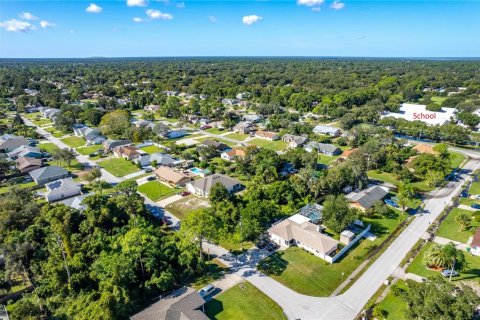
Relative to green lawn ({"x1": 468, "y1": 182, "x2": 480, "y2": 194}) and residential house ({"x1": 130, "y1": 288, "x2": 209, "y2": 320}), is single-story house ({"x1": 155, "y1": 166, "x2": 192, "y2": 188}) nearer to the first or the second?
residential house ({"x1": 130, "y1": 288, "x2": 209, "y2": 320})

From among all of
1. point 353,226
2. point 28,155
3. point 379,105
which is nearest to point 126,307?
point 353,226

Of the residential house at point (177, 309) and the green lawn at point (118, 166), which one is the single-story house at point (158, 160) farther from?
the residential house at point (177, 309)

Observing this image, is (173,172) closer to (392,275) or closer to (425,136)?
(392,275)

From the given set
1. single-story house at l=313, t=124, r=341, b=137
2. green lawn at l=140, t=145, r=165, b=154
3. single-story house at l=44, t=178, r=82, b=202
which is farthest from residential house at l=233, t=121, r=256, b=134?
single-story house at l=44, t=178, r=82, b=202

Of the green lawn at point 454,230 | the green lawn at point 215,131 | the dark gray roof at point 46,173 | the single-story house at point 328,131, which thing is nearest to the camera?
the green lawn at point 454,230

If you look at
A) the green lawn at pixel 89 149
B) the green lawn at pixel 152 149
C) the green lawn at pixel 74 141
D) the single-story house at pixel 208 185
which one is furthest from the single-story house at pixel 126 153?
the single-story house at pixel 208 185
